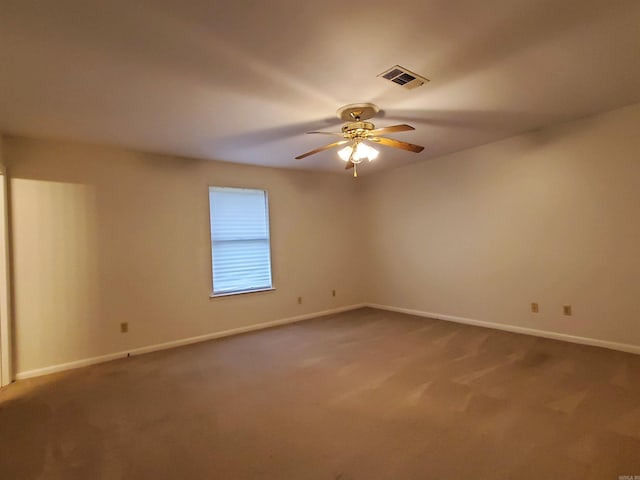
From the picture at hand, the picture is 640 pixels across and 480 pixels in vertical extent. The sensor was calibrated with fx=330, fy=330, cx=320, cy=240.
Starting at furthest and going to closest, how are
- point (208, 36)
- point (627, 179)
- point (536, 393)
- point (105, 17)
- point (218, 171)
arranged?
1. point (218, 171)
2. point (627, 179)
3. point (536, 393)
4. point (208, 36)
5. point (105, 17)

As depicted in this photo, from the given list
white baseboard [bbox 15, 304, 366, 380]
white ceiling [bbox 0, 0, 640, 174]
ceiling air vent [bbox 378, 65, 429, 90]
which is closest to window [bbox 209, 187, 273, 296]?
white baseboard [bbox 15, 304, 366, 380]

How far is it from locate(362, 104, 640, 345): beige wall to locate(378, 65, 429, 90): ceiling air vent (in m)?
2.24

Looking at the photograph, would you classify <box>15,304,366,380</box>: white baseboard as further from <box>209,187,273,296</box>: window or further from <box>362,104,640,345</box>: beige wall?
<box>362,104,640,345</box>: beige wall

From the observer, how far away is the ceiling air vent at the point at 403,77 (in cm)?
230

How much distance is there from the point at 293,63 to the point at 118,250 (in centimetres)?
299

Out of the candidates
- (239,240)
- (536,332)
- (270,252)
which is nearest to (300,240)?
(270,252)

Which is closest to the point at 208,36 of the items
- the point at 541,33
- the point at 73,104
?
→ the point at 73,104

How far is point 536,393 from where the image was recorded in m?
2.51

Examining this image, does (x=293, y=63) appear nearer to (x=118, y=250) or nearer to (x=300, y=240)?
(x=118, y=250)

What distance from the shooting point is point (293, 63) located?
2.18 m

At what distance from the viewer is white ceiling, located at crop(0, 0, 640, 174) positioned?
1726 mm

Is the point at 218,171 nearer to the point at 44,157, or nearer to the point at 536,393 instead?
the point at 44,157

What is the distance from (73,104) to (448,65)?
2891 millimetres

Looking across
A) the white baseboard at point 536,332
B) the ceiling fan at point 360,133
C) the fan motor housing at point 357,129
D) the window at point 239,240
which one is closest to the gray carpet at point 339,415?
the white baseboard at point 536,332
